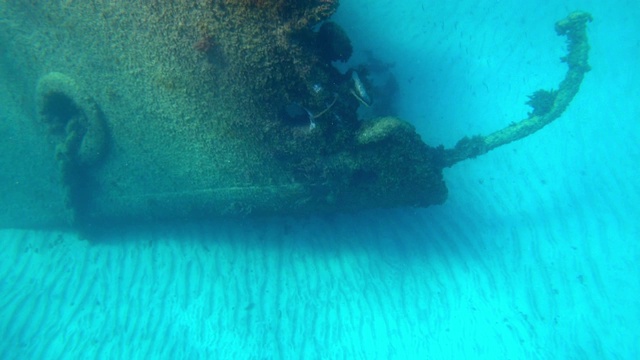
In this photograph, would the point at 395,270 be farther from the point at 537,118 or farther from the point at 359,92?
the point at 537,118

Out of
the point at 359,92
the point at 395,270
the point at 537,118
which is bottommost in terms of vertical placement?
the point at 395,270

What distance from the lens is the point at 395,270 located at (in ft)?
19.8

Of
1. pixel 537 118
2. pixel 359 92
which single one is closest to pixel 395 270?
pixel 359 92

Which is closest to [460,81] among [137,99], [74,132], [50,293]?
[137,99]

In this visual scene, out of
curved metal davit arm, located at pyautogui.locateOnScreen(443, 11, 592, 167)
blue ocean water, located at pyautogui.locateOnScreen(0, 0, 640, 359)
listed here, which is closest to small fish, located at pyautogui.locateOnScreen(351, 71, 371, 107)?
curved metal davit arm, located at pyautogui.locateOnScreen(443, 11, 592, 167)

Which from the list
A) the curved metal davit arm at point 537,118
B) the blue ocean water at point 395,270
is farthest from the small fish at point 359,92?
the blue ocean water at point 395,270

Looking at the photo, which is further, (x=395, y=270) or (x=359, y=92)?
(x=395, y=270)

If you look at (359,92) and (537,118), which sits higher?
(537,118)

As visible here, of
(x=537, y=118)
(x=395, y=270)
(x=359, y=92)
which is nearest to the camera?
(x=359, y=92)

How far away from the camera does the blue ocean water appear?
227 inches

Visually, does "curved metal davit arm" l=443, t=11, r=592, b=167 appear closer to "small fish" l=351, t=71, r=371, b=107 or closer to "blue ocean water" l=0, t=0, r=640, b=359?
"blue ocean water" l=0, t=0, r=640, b=359

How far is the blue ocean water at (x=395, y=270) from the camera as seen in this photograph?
576cm

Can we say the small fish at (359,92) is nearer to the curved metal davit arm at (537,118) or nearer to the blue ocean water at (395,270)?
the curved metal davit arm at (537,118)

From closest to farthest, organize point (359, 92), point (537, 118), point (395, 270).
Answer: point (359, 92), point (537, 118), point (395, 270)
